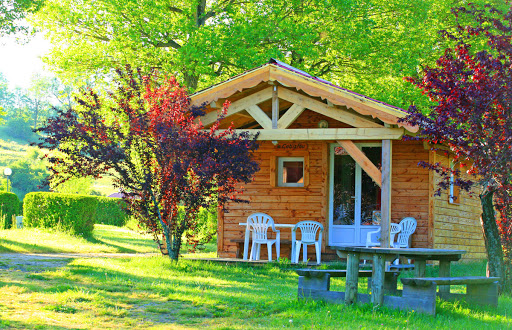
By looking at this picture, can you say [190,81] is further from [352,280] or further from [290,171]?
[352,280]

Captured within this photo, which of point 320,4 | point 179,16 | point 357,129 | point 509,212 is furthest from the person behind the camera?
point 179,16

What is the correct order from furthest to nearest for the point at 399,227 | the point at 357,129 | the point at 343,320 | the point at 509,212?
the point at 399,227
the point at 357,129
the point at 509,212
the point at 343,320

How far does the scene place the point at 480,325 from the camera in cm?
570

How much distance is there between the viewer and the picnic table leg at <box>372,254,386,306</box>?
6188mm

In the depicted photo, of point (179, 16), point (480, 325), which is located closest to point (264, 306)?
point (480, 325)

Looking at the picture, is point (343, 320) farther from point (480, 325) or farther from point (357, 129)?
point (357, 129)

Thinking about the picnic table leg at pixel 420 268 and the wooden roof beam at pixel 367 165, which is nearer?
the picnic table leg at pixel 420 268

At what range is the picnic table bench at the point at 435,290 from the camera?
231 inches

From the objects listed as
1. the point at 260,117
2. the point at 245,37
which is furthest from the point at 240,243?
the point at 245,37

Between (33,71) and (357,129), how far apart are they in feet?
297

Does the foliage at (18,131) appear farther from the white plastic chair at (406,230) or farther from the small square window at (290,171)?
the white plastic chair at (406,230)

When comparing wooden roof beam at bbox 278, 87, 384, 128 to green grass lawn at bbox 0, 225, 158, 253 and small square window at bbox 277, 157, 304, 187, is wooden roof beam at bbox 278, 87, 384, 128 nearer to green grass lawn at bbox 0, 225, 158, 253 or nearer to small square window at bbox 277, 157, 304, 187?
small square window at bbox 277, 157, 304, 187

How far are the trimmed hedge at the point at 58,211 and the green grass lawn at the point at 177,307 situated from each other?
8.50 m

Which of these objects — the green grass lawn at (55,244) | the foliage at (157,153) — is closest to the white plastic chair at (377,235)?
the foliage at (157,153)
